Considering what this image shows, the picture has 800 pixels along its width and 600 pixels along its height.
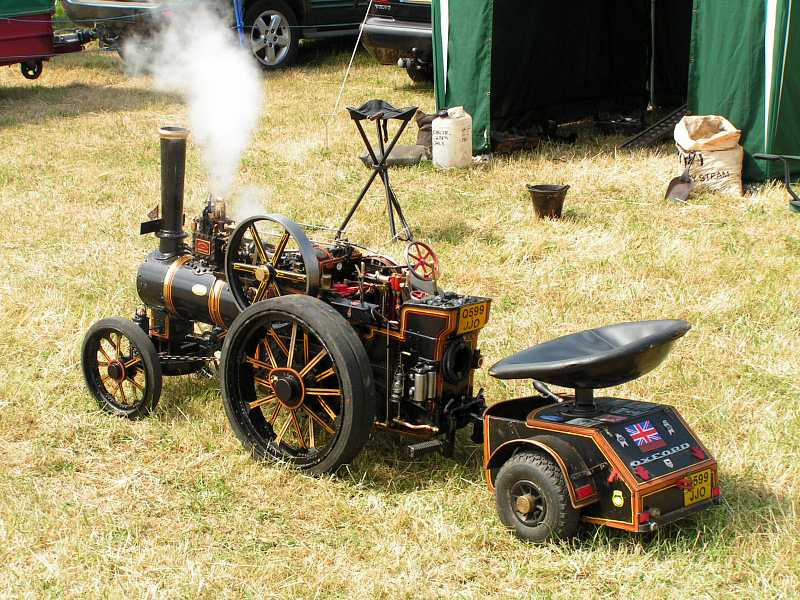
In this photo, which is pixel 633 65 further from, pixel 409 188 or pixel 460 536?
pixel 460 536

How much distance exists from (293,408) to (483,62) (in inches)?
256

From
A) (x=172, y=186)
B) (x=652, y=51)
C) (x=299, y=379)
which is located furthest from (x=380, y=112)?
(x=652, y=51)

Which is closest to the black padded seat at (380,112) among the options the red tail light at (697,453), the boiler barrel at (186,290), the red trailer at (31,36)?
the boiler barrel at (186,290)

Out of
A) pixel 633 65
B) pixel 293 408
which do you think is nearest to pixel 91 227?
pixel 293 408

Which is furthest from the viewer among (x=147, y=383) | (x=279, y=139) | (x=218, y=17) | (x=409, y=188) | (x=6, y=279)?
(x=218, y=17)

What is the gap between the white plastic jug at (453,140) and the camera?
31.6 ft

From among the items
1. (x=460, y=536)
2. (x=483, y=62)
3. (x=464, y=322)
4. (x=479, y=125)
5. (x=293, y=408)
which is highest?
(x=483, y=62)

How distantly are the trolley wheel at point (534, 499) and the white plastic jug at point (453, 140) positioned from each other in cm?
616

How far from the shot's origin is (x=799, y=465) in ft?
14.2

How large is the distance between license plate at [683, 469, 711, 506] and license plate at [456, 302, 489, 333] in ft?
3.53

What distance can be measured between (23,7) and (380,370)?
1083 cm

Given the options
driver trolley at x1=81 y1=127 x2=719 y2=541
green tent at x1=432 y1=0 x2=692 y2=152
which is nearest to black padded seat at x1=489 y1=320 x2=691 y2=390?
driver trolley at x1=81 y1=127 x2=719 y2=541

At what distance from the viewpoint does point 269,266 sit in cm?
449

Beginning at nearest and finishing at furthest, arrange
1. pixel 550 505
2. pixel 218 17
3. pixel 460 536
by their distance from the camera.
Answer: pixel 550 505 → pixel 460 536 → pixel 218 17
